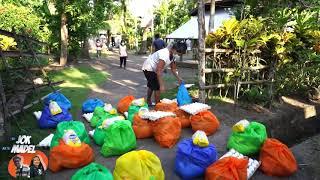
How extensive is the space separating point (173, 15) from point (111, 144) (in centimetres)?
3301

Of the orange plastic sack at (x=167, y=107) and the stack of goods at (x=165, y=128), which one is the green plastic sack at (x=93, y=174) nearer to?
the stack of goods at (x=165, y=128)

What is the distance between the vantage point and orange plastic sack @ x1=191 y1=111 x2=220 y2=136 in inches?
273

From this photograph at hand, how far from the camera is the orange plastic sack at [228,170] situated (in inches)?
181

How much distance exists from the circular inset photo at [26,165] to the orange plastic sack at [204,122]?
148 inches

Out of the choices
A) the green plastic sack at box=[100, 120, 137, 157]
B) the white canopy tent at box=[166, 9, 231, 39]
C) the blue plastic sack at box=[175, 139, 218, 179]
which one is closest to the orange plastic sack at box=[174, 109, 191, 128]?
the green plastic sack at box=[100, 120, 137, 157]

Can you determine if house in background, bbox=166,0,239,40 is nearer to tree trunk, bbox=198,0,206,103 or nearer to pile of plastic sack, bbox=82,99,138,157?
tree trunk, bbox=198,0,206,103

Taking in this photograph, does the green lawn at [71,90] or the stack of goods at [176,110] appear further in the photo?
the stack of goods at [176,110]

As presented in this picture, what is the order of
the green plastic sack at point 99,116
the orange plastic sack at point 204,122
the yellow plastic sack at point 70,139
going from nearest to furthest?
the yellow plastic sack at point 70,139, the orange plastic sack at point 204,122, the green plastic sack at point 99,116

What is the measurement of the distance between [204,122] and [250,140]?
50.2 inches

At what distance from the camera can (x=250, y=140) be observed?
585 cm

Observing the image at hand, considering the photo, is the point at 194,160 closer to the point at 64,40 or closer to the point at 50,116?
the point at 50,116

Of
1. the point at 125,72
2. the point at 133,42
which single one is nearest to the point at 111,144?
the point at 125,72

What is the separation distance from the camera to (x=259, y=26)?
902 centimetres

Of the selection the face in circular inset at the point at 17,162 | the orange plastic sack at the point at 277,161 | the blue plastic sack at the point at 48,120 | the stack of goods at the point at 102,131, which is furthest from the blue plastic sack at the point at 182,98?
the face in circular inset at the point at 17,162
